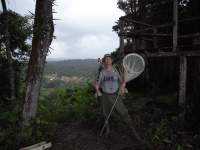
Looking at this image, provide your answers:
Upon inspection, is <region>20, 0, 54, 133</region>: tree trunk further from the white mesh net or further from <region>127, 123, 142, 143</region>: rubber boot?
<region>127, 123, 142, 143</region>: rubber boot

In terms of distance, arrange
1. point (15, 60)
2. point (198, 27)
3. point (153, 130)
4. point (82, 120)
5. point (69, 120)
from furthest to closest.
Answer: point (15, 60) → point (198, 27) → point (69, 120) → point (82, 120) → point (153, 130)

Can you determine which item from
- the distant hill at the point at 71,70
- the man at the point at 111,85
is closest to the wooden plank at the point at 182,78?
the man at the point at 111,85

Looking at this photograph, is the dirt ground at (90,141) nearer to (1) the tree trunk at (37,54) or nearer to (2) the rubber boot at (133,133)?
(2) the rubber boot at (133,133)

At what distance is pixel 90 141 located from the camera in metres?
4.29

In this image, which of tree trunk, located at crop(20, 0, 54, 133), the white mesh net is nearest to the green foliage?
tree trunk, located at crop(20, 0, 54, 133)

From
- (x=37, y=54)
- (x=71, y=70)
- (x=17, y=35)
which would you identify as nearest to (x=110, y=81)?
(x=37, y=54)

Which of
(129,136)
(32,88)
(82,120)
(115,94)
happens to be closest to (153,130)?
(129,136)

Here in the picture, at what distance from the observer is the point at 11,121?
4289 millimetres

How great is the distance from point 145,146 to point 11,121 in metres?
3.86

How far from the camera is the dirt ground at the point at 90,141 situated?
3.92m

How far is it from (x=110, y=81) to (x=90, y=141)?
1.88 meters

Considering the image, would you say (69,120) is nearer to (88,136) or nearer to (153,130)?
(88,136)

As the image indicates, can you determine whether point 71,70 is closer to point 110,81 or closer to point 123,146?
point 110,81

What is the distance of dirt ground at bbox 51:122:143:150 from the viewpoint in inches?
154
